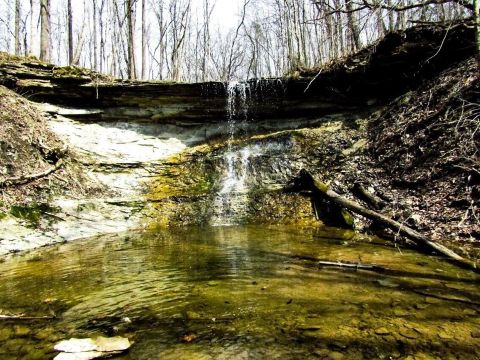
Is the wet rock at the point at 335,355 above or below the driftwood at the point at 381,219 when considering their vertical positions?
below

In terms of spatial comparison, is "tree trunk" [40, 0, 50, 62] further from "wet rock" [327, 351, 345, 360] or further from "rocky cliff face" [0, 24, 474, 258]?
"wet rock" [327, 351, 345, 360]

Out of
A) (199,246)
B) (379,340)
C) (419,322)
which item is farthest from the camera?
(199,246)

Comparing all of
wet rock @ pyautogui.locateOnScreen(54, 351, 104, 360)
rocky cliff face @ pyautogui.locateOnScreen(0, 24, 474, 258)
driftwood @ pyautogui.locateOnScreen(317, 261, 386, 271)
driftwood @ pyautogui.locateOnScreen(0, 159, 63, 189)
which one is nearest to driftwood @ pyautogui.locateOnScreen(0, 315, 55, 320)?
wet rock @ pyautogui.locateOnScreen(54, 351, 104, 360)

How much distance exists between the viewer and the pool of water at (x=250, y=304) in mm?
2811

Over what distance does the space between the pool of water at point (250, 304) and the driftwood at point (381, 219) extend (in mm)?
251

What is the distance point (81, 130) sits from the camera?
12945mm

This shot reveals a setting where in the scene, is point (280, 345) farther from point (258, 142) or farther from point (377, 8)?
point (258, 142)

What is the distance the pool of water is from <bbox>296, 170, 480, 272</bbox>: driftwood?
0.25 metres

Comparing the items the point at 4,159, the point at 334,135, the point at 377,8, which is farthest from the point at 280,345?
the point at 334,135

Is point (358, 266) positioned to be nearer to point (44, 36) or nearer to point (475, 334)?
point (475, 334)

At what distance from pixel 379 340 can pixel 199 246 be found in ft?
15.0

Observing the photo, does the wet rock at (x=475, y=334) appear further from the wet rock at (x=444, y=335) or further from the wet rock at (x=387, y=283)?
the wet rock at (x=387, y=283)

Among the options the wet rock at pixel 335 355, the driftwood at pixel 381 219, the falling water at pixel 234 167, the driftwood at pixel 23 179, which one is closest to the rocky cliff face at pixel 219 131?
the falling water at pixel 234 167

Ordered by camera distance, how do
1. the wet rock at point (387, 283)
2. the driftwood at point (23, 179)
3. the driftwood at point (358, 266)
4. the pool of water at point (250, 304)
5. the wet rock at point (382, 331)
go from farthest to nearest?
the driftwood at point (23, 179)
the driftwood at point (358, 266)
the wet rock at point (387, 283)
the wet rock at point (382, 331)
the pool of water at point (250, 304)
